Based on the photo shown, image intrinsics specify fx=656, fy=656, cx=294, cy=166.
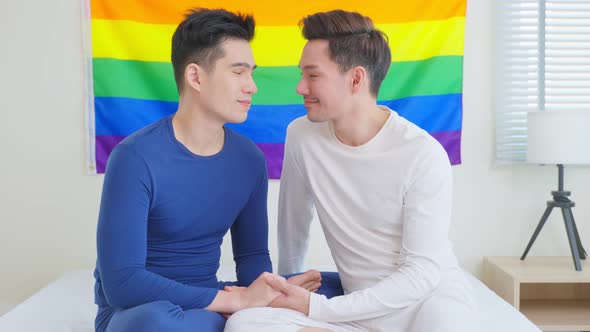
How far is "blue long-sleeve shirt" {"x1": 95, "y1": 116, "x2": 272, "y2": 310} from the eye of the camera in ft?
5.29

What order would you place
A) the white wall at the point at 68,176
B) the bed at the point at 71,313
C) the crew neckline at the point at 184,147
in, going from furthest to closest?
1. the white wall at the point at 68,176
2. the bed at the point at 71,313
3. the crew neckline at the point at 184,147

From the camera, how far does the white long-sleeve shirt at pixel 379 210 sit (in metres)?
1.71

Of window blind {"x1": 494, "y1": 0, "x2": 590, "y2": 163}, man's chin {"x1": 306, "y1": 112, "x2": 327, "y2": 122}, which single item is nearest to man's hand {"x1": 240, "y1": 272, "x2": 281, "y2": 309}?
man's chin {"x1": 306, "y1": 112, "x2": 327, "y2": 122}

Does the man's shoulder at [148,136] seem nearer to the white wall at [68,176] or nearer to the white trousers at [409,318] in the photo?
the white trousers at [409,318]

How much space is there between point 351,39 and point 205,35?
0.42m

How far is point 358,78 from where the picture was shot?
1.89m

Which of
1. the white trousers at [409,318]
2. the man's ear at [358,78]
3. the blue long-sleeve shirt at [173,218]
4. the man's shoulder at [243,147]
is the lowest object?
the white trousers at [409,318]

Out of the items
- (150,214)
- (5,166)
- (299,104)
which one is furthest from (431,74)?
(5,166)

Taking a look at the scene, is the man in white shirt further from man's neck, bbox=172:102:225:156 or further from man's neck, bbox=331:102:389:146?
man's neck, bbox=172:102:225:156

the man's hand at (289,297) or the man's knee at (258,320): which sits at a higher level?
A: the man's hand at (289,297)

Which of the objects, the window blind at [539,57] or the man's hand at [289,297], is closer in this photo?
the man's hand at [289,297]

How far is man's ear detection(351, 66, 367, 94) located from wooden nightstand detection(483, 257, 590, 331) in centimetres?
131

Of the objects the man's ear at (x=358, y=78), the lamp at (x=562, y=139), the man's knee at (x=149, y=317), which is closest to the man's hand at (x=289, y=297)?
the man's knee at (x=149, y=317)

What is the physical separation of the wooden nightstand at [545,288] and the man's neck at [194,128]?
5.15 feet
